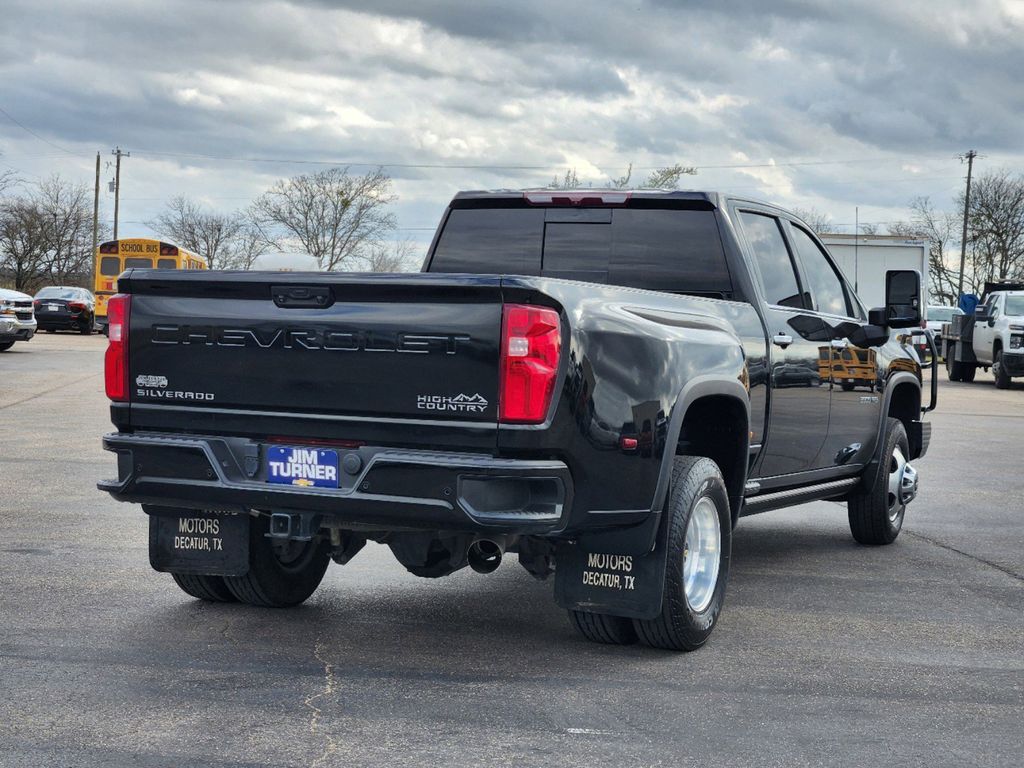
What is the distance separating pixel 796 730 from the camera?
4.54m

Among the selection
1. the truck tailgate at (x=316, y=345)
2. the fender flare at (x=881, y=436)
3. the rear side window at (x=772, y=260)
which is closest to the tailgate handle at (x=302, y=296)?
the truck tailgate at (x=316, y=345)

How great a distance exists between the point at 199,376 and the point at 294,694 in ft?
4.18

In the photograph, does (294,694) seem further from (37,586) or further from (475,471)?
(37,586)

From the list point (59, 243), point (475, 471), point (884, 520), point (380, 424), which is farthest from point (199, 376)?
point (59, 243)

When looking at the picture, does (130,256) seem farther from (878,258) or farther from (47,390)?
(878,258)

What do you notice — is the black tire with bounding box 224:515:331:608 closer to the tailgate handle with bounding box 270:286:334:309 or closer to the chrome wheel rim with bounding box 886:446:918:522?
the tailgate handle with bounding box 270:286:334:309

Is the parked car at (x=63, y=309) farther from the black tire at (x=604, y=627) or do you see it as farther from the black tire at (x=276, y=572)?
the black tire at (x=604, y=627)

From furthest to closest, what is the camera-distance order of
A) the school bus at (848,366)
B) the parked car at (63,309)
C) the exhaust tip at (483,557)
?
the parked car at (63,309)
the school bus at (848,366)
the exhaust tip at (483,557)

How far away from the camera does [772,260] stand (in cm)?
695

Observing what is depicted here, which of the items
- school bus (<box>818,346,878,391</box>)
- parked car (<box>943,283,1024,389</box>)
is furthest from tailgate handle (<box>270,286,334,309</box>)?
parked car (<box>943,283,1024,389</box>)

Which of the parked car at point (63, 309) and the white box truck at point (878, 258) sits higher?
the white box truck at point (878, 258)

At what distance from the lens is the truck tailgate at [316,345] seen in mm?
4770

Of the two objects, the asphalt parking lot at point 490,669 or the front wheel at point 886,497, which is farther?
the front wheel at point 886,497

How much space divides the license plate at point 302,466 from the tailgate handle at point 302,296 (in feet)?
1.71
